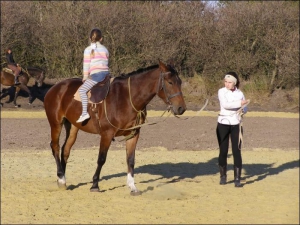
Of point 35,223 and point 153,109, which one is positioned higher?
point 35,223

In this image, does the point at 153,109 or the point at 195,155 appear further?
the point at 153,109

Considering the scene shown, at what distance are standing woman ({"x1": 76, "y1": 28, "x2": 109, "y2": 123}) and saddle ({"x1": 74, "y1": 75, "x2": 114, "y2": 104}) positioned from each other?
0.06 meters

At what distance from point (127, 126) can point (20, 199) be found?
1.97 metres

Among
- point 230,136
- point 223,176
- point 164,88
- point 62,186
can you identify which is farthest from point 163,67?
point 62,186

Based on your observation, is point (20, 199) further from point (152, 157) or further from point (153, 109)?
point (153, 109)

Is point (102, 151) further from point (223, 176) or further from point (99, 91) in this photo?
point (223, 176)

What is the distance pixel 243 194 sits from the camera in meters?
9.88

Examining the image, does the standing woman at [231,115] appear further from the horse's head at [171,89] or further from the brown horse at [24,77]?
the brown horse at [24,77]

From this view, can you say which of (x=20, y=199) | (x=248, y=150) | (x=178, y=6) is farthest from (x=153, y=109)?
(x=20, y=199)

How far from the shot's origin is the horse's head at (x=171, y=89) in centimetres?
935

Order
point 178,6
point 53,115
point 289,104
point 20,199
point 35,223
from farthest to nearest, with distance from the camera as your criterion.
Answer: point 178,6 → point 289,104 → point 53,115 → point 20,199 → point 35,223

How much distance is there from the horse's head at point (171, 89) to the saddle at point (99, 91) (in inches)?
34.6

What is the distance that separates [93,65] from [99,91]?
0.43 meters

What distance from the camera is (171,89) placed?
944 centimetres
